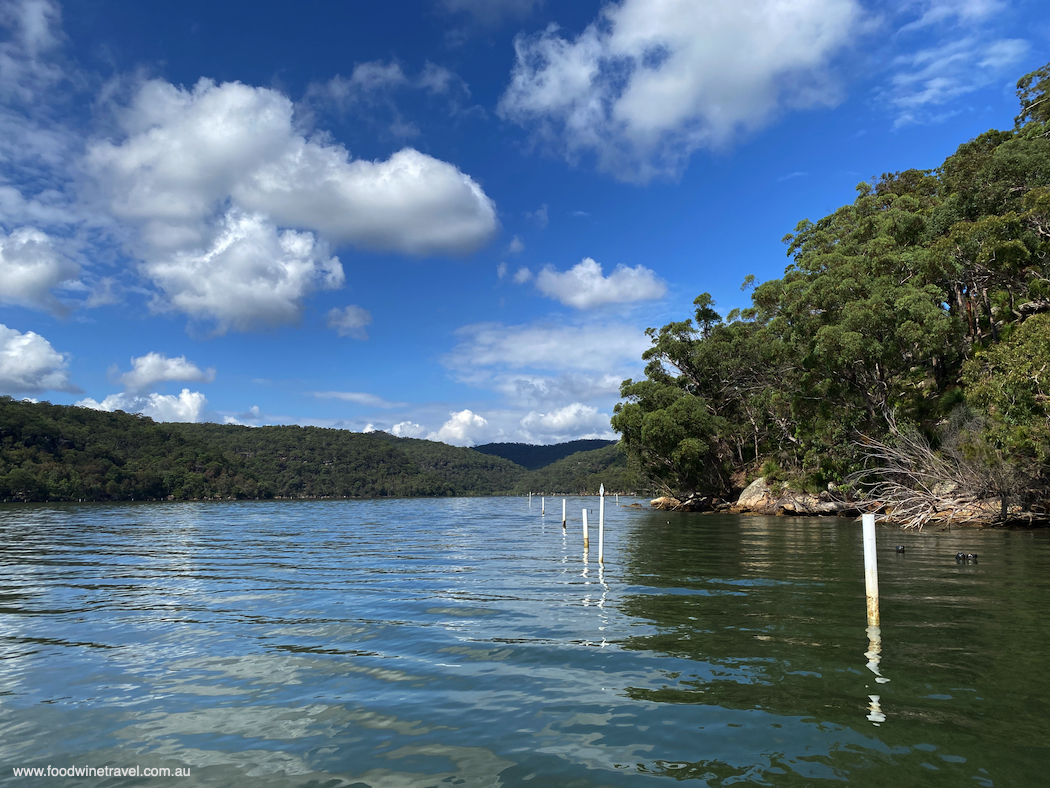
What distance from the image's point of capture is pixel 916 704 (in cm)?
732

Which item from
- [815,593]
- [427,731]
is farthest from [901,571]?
[427,731]

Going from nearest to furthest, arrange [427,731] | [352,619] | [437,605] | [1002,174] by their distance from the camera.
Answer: [427,731] → [352,619] → [437,605] → [1002,174]

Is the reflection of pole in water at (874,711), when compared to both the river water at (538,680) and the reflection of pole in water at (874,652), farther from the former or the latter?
the reflection of pole in water at (874,652)

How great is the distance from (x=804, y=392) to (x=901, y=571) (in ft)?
112

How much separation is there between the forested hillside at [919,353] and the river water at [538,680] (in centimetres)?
1556

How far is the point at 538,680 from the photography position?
8.79m

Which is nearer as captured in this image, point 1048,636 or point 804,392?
point 1048,636

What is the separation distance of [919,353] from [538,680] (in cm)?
4369

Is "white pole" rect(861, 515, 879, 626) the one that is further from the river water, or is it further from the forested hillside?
the forested hillside

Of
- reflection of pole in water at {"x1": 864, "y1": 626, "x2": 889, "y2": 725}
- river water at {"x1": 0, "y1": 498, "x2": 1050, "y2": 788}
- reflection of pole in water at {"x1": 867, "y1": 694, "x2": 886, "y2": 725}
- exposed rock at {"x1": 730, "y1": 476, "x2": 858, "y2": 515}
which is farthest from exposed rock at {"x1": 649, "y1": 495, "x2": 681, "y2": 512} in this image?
reflection of pole in water at {"x1": 867, "y1": 694, "x2": 886, "y2": 725}

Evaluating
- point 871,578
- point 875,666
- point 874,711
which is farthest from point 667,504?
point 874,711

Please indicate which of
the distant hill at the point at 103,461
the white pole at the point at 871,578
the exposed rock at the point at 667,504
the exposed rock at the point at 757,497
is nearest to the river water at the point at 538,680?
the white pole at the point at 871,578

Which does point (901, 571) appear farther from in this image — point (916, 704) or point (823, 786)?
point (823, 786)

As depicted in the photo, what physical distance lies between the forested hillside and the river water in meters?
15.6
